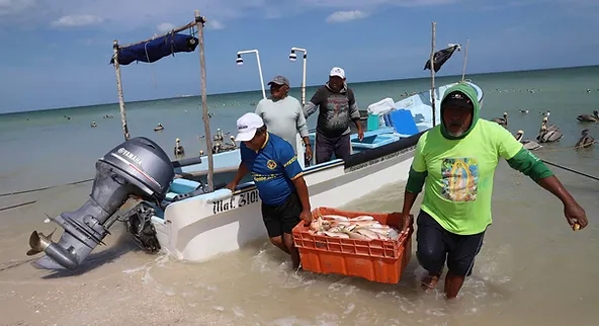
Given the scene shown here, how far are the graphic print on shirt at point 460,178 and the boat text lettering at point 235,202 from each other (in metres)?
2.69

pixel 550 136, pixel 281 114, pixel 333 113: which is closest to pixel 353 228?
pixel 281 114

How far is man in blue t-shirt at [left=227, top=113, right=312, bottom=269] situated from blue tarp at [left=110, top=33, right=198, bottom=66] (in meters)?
1.79

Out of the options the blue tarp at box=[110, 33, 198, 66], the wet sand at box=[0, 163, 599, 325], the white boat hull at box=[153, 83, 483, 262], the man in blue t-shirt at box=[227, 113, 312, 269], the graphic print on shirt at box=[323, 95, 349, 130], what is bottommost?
the wet sand at box=[0, 163, 599, 325]

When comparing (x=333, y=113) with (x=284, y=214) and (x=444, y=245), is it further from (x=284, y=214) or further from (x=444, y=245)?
(x=444, y=245)

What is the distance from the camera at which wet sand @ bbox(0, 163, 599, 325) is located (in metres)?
3.95

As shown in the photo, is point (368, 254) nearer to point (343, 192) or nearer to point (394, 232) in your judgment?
point (394, 232)

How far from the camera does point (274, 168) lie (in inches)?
168

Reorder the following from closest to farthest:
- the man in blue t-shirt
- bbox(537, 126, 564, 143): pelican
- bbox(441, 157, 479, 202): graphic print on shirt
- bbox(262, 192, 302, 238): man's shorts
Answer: bbox(441, 157, 479, 202): graphic print on shirt < the man in blue t-shirt < bbox(262, 192, 302, 238): man's shorts < bbox(537, 126, 564, 143): pelican

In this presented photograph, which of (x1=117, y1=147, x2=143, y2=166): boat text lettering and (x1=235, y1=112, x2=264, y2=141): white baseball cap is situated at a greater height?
(x1=235, y1=112, x2=264, y2=141): white baseball cap

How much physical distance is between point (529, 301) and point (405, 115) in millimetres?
7376

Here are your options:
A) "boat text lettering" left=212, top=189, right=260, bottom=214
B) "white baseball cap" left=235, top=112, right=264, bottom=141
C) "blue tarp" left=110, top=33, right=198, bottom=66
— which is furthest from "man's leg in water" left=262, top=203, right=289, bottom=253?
"blue tarp" left=110, top=33, right=198, bottom=66

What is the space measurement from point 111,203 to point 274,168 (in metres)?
2.03

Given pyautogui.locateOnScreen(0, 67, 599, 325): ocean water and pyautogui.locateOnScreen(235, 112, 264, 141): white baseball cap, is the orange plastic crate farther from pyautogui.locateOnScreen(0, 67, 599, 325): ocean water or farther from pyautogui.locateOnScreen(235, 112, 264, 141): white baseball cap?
pyautogui.locateOnScreen(235, 112, 264, 141): white baseball cap

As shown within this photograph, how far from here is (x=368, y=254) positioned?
3918mm
